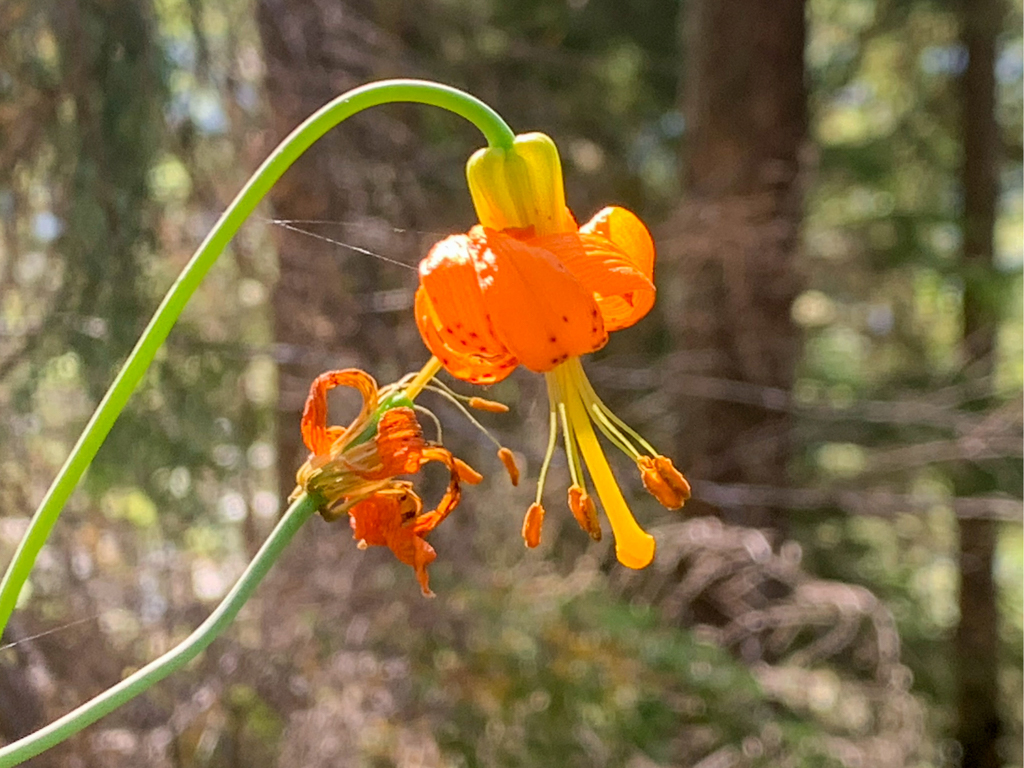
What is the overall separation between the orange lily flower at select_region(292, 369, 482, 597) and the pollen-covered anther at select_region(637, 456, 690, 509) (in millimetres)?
146

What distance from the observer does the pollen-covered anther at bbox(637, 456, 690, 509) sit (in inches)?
24.8

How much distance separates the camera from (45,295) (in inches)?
50.4

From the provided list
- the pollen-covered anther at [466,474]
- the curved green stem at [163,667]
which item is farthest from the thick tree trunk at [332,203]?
the curved green stem at [163,667]

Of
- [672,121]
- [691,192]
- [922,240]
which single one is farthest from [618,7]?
[922,240]

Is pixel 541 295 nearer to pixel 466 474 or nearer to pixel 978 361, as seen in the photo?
pixel 466 474

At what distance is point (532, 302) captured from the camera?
51 centimetres

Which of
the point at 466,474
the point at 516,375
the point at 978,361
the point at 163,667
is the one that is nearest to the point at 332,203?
the point at 516,375

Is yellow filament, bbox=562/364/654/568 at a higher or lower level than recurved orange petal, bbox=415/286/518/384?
lower

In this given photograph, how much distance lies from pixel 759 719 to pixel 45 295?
1.83 metres

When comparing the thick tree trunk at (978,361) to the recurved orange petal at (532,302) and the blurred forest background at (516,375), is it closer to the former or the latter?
the blurred forest background at (516,375)

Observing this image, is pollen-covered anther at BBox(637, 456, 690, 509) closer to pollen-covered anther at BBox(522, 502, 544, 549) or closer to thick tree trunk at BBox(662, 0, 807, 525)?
pollen-covered anther at BBox(522, 502, 544, 549)

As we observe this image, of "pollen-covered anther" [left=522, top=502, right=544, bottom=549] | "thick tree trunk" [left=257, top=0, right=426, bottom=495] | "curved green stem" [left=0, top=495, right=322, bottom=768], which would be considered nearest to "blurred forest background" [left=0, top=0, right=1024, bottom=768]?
"thick tree trunk" [left=257, top=0, right=426, bottom=495]

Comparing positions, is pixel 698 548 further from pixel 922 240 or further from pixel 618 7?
pixel 618 7

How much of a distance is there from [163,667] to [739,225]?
223 cm
